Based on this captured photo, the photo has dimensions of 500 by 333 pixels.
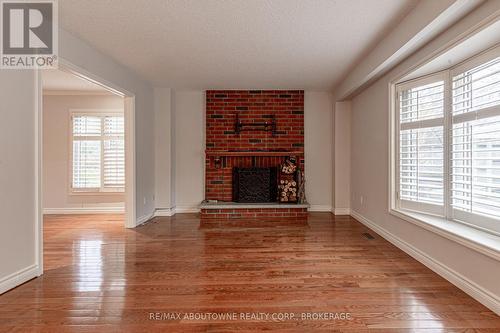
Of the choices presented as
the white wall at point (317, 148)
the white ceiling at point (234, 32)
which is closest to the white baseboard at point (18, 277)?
the white ceiling at point (234, 32)

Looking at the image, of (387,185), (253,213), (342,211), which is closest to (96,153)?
(253,213)

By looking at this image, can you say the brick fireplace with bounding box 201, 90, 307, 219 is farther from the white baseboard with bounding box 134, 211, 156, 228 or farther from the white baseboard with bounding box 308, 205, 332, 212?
the white baseboard with bounding box 134, 211, 156, 228

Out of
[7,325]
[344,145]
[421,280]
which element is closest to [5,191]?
[7,325]

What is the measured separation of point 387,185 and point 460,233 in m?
1.36

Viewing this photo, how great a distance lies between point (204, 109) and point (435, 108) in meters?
3.90

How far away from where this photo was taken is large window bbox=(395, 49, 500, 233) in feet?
7.66

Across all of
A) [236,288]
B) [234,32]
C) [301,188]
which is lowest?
[236,288]

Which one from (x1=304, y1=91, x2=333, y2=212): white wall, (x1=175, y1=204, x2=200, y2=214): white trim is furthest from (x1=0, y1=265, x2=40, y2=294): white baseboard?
(x1=304, y1=91, x2=333, y2=212): white wall

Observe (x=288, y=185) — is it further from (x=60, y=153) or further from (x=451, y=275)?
(x=60, y=153)

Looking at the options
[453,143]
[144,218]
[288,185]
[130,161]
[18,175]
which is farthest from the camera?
[288,185]

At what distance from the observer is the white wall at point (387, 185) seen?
2.07m

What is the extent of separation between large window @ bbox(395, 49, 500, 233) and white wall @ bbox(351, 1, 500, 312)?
269 mm

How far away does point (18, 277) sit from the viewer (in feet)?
7.80

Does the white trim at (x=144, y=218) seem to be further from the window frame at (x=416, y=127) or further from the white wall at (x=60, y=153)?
the window frame at (x=416, y=127)
